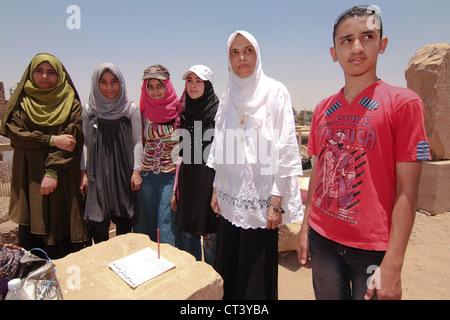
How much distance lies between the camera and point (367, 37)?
1.13m

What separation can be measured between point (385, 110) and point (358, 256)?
24.3 inches

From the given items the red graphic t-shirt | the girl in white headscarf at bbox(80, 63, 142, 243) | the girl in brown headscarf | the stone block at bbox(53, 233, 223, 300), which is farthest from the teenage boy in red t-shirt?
the girl in brown headscarf

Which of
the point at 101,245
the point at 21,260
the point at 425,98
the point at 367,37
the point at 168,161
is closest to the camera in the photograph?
the point at 367,37

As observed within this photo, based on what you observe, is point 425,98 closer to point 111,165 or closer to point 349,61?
point 349,61

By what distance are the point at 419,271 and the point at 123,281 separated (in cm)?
300

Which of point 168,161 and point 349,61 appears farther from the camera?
point 168,161

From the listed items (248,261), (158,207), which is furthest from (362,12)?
(158,207)

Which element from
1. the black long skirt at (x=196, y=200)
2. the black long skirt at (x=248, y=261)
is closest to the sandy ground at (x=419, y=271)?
the black long skirt at (x=248, y=261)

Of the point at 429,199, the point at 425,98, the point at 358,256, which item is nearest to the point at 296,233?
the point at 358,256

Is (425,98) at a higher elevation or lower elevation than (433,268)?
higher

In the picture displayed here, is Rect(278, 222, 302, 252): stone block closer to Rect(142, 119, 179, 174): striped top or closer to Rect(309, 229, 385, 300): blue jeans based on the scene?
Rect(142, 119, 179, 174): striped top

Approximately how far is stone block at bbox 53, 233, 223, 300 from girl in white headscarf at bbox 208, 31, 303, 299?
0.36 meters

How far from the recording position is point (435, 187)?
4.01 metres

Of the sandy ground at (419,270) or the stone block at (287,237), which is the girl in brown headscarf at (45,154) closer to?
the sandy ground at (419,270)
